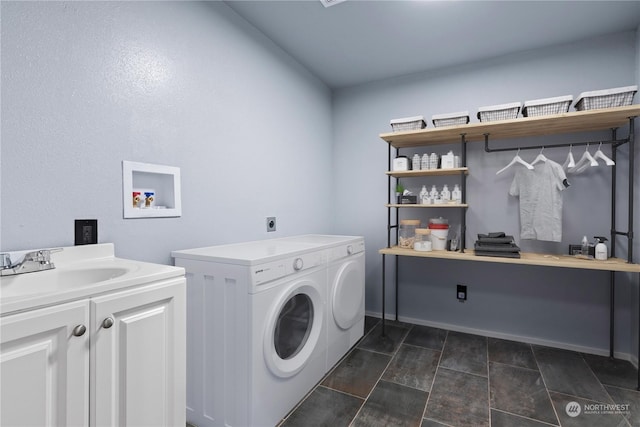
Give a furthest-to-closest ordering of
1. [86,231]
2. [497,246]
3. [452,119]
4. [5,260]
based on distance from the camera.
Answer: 1. [452,119]
2. [497,246]
3. [86,231]
4. [5,260]

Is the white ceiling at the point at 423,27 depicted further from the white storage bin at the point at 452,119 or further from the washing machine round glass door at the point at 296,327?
the washing machine round glass door at the point at 296,327

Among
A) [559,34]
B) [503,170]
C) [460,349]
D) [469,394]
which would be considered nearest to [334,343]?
[469,394]

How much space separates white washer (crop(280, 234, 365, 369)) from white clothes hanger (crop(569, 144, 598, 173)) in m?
1.72

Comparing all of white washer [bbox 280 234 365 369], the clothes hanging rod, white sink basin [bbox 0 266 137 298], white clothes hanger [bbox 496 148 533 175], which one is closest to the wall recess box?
white sink basin [bbox 0 266 137 298]

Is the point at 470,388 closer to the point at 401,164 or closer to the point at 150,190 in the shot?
the point at 401,164

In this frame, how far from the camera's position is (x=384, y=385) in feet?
6.10

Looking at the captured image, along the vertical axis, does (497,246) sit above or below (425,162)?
→ below

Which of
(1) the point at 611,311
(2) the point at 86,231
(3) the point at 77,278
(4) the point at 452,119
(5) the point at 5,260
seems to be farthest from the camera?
(4) the point at 452,119

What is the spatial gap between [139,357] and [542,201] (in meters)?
2.68

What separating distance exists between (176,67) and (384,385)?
221cm

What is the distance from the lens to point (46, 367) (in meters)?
0.73

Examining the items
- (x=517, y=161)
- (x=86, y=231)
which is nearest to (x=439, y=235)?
(x=517, y=161)

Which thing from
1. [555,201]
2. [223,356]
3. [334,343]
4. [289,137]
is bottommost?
[334,343]

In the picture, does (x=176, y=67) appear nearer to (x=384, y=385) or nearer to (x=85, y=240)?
(x=85, y=240)
